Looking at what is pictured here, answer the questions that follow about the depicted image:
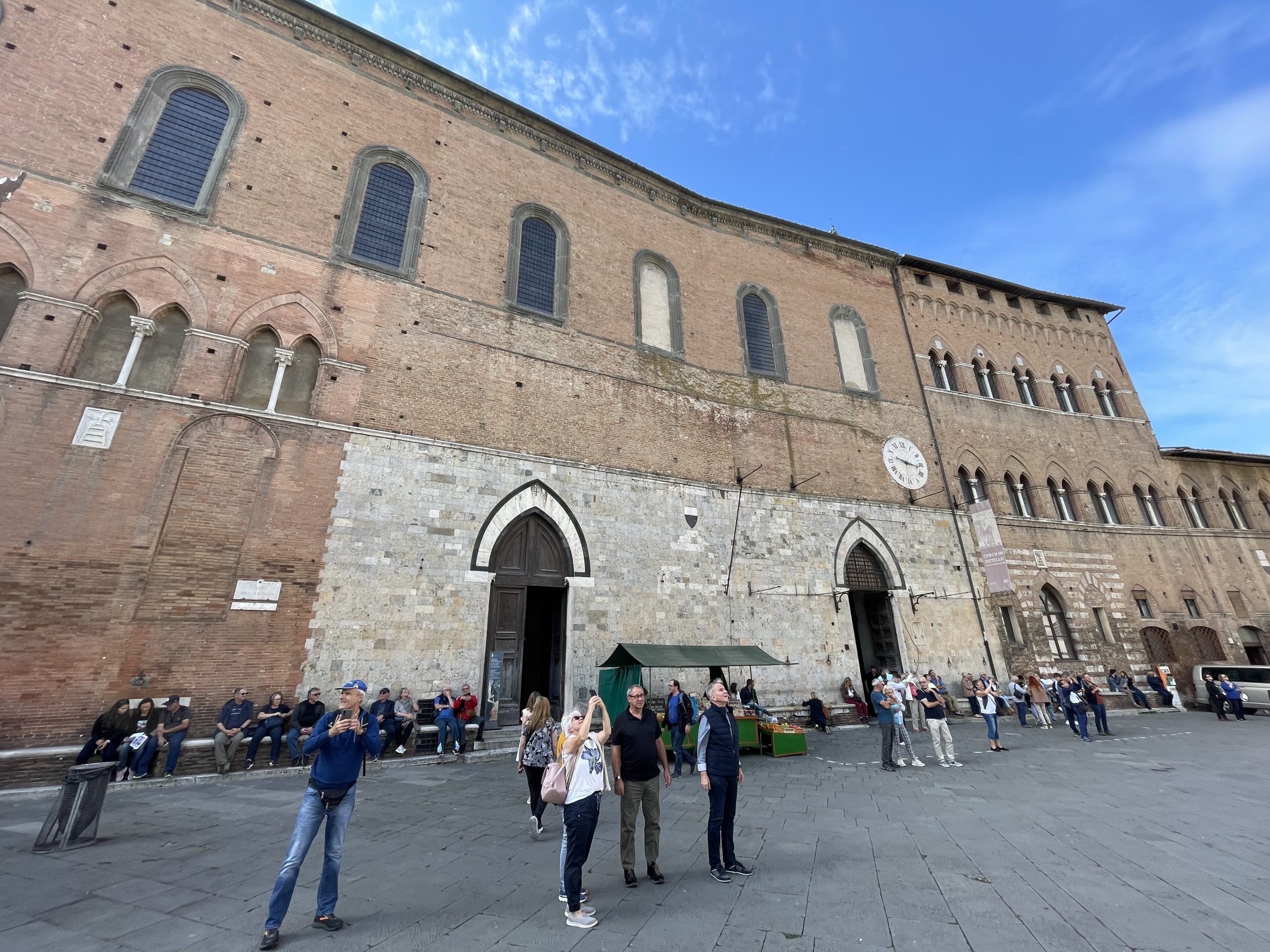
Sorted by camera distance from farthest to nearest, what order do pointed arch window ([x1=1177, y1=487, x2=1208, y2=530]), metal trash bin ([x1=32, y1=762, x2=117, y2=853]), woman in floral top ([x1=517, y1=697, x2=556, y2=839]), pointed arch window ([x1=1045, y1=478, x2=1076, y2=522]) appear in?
pointed arch window ([x1=1177, y1=487, x2=1208, y2=530])
pointed arch window ([x1=1045, y1=478, x2=1076, y2=522])
woman in floral top ([x1=517, y1=697, x2=556, y2=839])
metal trash bin ([x1=32, y1=762, x2=117, y2=853])

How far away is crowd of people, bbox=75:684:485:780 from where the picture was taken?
7688mm

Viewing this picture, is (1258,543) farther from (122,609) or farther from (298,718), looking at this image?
(122,609)

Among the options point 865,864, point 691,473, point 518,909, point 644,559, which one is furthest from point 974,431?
point 518,909

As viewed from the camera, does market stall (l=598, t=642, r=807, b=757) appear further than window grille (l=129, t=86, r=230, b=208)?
No

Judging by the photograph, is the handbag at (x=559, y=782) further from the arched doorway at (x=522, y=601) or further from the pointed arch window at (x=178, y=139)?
the pointed arch window at (x=178, y=139)

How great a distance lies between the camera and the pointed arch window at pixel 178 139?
10.8 metres

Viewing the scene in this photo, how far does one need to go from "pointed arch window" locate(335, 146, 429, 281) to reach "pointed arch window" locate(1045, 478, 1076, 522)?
A: 74.1 ft

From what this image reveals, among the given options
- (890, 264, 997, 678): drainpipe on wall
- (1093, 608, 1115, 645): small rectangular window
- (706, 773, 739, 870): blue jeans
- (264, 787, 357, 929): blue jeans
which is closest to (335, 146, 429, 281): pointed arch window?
(264, 787, 357, 929): blue jeans

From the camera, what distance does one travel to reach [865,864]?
4430 millimetres

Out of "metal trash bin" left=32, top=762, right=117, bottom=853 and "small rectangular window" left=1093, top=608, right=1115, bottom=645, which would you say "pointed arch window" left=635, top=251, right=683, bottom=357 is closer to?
"metal trash bin" left=32, top=762, right=117, bottom=853

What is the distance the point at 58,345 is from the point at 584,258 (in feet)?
37.9

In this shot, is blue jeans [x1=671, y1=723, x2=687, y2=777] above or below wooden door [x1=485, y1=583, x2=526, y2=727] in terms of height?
below

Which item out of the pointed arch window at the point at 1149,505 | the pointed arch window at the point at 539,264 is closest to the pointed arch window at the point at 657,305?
the pointed arch window at the point at 539,264

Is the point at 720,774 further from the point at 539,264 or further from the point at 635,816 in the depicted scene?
the point at 539,264
